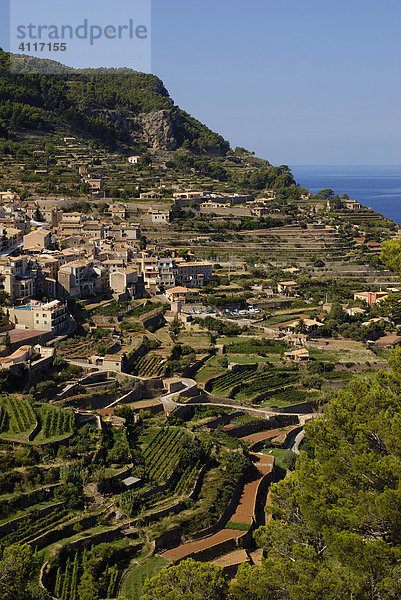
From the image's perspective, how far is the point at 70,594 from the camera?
13.4 metres

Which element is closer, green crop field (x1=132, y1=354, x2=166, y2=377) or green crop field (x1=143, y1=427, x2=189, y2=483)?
green crop field (x1=143, y1=427, x2=189, y2=483)

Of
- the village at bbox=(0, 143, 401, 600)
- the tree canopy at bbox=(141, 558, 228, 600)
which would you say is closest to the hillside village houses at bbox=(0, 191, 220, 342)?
the village at bbox=(0, 143, 401, 600)

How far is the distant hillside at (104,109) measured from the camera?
206ft

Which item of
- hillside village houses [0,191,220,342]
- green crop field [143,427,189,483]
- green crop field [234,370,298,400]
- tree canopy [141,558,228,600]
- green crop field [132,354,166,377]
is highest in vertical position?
hillside village houses [0,191,220,342]

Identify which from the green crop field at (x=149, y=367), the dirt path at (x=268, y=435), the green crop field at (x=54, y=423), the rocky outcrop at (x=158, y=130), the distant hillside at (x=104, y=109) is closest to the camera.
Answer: the green crop field at (x=54, y=423)

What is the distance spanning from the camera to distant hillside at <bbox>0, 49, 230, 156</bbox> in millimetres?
62812

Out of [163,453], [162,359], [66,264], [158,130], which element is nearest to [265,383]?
[162,359]

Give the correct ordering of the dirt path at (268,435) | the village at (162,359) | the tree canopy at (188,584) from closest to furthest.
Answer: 1. the tree canopy at (188,584)
2. the village at (162,359)
3. the dirt path at (268,435)

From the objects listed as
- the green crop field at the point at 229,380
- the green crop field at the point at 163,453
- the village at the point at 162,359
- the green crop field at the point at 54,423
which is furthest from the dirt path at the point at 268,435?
the green crop field at the point at 54,423

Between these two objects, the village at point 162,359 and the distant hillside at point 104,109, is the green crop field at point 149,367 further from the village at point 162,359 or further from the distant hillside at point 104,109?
the distant hillside at point 104,109

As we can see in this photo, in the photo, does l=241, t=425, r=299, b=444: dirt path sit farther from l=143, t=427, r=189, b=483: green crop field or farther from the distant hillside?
the distant hillside

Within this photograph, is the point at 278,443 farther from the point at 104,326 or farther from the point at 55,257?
the point at 55,257

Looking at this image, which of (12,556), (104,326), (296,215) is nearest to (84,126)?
(296,215)

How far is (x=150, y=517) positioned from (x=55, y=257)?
59.6 ft
